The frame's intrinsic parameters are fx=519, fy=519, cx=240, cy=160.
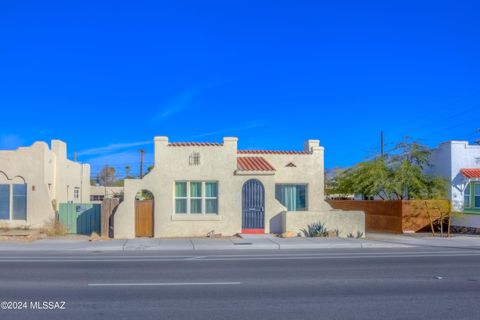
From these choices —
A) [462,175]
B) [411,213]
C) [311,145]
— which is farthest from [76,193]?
[462,175]

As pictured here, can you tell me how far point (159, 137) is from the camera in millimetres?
23703

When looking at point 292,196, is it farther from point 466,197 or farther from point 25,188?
point 25,188

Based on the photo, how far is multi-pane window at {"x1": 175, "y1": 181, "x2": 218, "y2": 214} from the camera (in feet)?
77.9

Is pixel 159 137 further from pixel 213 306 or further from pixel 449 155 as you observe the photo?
pixel 449 155

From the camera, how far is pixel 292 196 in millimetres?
26000

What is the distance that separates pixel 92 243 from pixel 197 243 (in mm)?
4205

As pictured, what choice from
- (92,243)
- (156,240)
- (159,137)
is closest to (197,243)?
(156,240)

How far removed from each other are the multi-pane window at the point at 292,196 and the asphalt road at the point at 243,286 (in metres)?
9.04

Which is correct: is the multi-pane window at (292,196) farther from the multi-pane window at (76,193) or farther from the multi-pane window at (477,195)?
the multi-pane window at (76,193)

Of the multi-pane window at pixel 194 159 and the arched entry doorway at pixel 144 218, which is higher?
the multi-pane window at pixel 194 159

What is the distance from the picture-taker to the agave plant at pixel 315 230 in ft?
76.9

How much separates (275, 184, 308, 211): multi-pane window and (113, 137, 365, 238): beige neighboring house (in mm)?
→ 1376

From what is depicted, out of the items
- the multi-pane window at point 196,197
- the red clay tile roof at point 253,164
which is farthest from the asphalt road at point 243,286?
the red clay tile roof at point 253,164

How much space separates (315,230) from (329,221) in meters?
0.86
